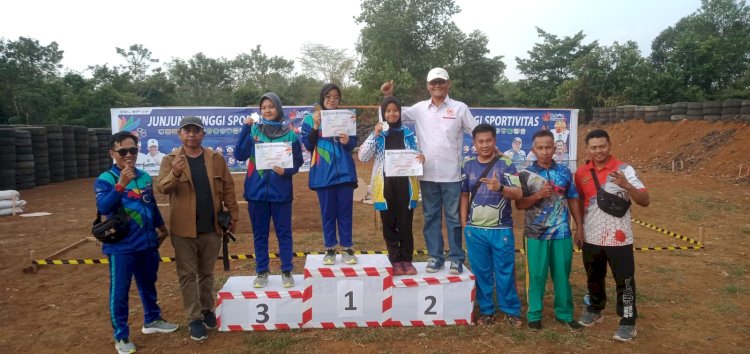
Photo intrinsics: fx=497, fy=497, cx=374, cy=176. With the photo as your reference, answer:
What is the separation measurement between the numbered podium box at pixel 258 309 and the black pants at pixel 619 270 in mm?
2643

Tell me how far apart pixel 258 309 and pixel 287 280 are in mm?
366

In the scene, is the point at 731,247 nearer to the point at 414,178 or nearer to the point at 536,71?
the point at 414,178

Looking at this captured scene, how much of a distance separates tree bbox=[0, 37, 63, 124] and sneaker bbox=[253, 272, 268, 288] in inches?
1233

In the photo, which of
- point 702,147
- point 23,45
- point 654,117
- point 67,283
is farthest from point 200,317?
point 23,45

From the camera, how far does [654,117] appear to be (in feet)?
78.8

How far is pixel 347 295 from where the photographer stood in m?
4.62

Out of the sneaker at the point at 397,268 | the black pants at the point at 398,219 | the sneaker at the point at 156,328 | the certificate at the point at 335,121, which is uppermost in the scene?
the certificate at the point at 335,121

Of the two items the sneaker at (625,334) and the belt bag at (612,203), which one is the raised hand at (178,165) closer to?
the belt bag at (612,203)

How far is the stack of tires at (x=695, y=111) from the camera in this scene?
21.4 metres

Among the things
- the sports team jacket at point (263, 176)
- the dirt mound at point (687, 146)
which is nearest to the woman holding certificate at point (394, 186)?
the sports team jacket at point (263, 176)

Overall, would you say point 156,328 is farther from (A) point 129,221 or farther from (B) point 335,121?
(B) point 335,121

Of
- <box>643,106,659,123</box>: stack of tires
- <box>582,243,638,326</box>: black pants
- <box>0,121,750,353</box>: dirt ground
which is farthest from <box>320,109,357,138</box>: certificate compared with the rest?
<box>643,106,659,123</box>: stack of tires

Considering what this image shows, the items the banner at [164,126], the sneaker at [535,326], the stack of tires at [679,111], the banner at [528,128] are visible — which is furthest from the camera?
the stack of tires at [679,111]

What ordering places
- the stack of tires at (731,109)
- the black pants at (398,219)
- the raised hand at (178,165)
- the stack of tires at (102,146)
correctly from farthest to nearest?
the stack of tires at (731,109), the stack of tires at (102,146), the black pants at (398,219), the raised hand at (178,165)
